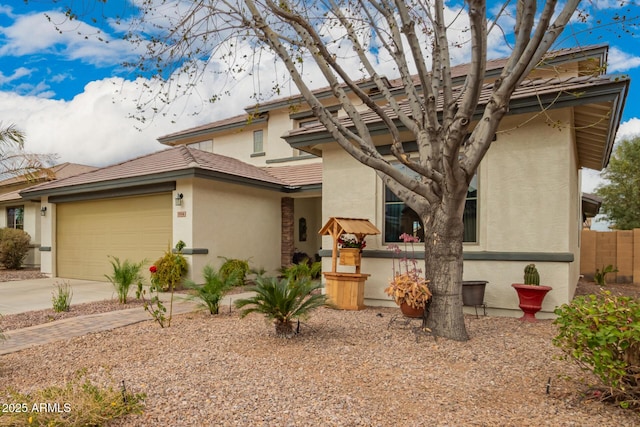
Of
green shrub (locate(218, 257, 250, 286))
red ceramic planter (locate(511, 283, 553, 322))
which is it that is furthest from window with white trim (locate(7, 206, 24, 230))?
red ceramic planter (locate(511, 283, 553, 322))

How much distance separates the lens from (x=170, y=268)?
10820 millimetres

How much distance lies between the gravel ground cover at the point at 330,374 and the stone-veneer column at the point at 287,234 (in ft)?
25.1

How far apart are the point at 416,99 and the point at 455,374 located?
376cm

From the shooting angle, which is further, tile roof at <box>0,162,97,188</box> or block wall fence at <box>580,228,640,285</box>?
tile roof at <box>0,162,97,188</box>

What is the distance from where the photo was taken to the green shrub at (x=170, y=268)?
10.8 metres

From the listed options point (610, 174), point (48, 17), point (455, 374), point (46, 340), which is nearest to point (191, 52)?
point (48, 17)

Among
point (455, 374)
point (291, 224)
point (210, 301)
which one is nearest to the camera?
point (455, 374)

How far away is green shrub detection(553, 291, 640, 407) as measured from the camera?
3.24 metres

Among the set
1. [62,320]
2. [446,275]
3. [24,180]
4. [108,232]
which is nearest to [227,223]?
[108,232]

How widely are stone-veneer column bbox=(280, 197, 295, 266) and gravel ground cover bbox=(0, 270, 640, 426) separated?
301 inches

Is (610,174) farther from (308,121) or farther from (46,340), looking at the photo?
(46,340)

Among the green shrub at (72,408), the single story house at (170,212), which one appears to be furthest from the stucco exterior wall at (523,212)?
the single story house at (170,212)

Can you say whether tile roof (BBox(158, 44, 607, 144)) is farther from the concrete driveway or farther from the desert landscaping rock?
the concrete driveway

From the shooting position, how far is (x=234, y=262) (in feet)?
39.2
